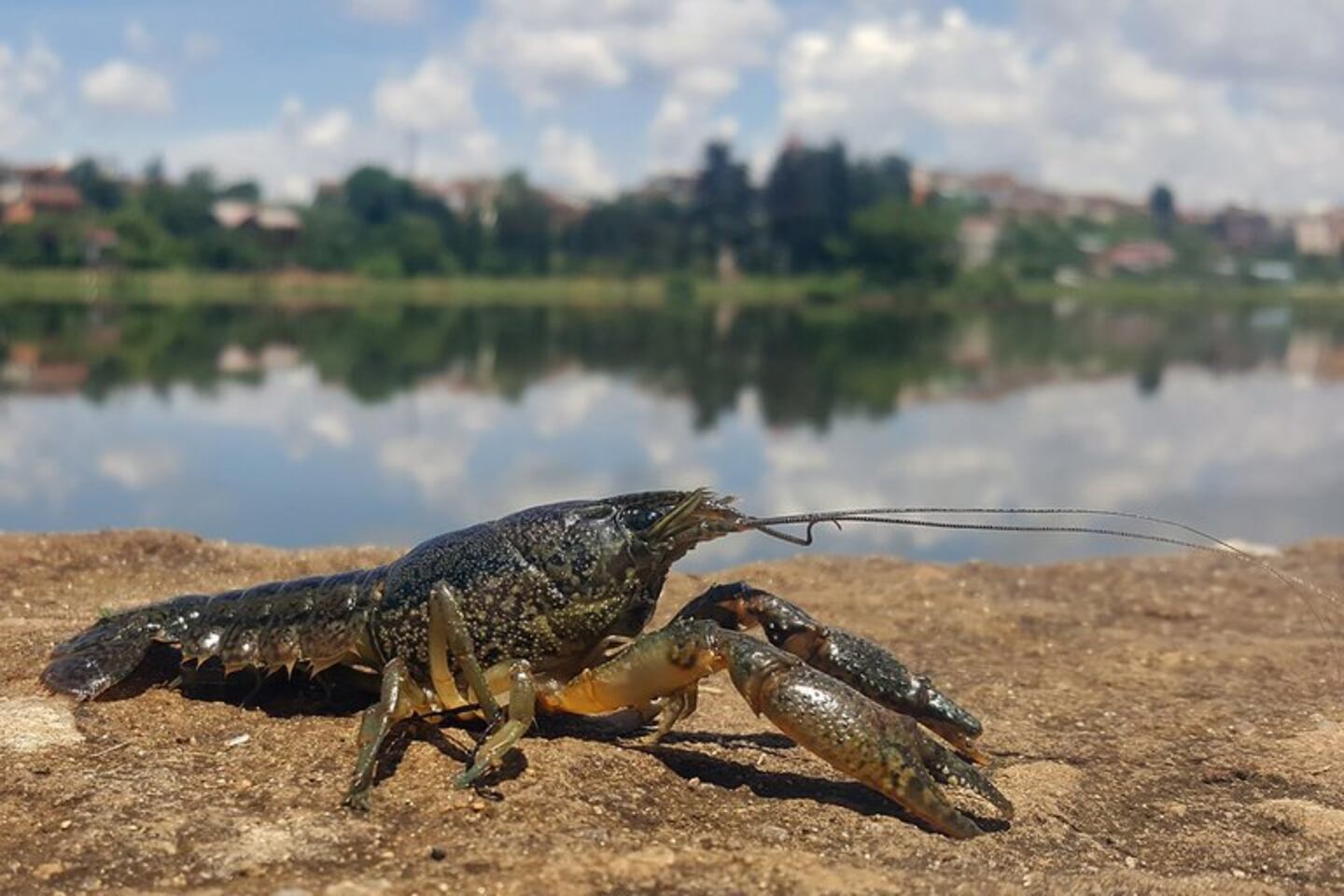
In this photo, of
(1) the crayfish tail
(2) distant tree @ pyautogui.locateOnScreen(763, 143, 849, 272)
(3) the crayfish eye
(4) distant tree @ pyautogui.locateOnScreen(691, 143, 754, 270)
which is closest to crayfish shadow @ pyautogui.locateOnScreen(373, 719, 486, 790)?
(3) the crayfish eye

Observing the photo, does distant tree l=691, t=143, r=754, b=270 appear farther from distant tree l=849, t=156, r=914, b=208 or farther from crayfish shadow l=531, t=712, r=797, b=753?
crayfish shadow l=531, t=712, r=797, b=753

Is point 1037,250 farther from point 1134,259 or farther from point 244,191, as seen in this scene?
point 244,191

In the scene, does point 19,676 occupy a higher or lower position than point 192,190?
lower

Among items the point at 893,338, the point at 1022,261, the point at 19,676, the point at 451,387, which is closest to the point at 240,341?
the point at 451,387

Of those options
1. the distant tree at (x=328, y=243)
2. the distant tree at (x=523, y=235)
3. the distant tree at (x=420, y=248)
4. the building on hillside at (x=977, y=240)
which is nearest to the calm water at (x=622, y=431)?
the distant tree at (x=420, y=248)

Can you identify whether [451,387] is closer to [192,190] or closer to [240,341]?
[240,341]

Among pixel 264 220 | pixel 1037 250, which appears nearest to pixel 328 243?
pixel 264 220
